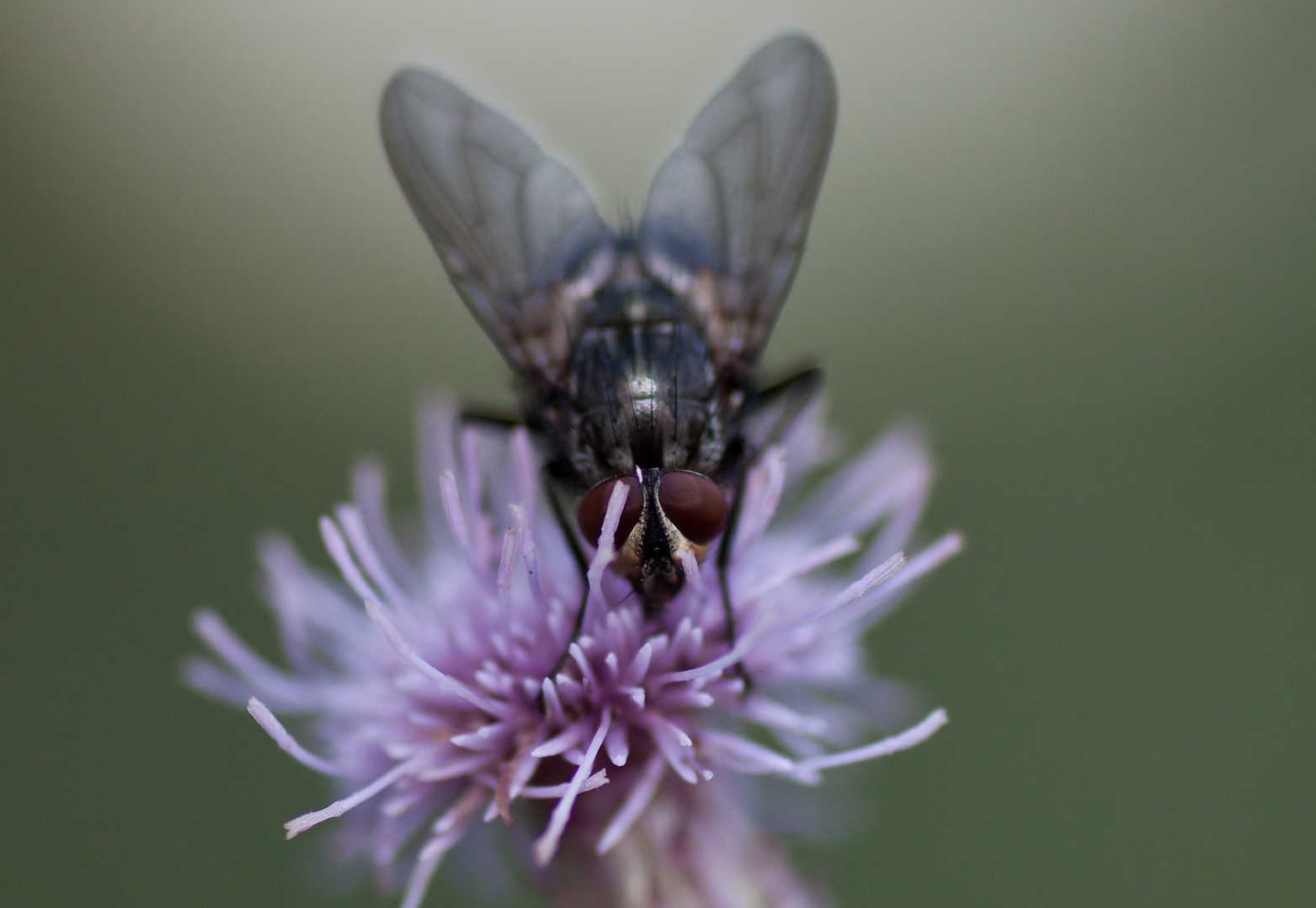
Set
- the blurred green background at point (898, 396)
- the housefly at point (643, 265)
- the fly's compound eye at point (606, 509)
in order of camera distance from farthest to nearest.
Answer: the blurred green background at point (898, 396) < the housefly at point (643, 265) < the fly's compound eye at point (606, 509)

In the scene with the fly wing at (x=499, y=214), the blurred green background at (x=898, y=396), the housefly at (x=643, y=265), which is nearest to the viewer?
the housefly at (x=643, y=265)

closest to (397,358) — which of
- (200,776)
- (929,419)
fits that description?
(929,419)

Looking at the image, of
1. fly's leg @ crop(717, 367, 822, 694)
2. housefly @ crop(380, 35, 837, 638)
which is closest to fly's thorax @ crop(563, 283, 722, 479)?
housefly @ crop(380, 35, 837, 638)

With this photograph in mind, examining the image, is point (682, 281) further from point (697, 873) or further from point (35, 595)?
point (35, 595)

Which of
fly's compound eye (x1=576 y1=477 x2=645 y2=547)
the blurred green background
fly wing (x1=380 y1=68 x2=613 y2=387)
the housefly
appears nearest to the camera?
fly's compound eye (x1=576 y1=477 x2=645 y2=547)

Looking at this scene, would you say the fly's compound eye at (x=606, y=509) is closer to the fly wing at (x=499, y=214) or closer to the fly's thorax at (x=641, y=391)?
the fly's thorax at (x=641, y=391)

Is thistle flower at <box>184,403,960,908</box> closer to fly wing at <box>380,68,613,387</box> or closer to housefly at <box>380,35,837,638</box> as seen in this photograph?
housefly at <box>380,35,837,638</box>

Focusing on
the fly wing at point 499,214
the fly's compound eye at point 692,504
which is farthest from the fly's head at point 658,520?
the fly wing at point 499,214
